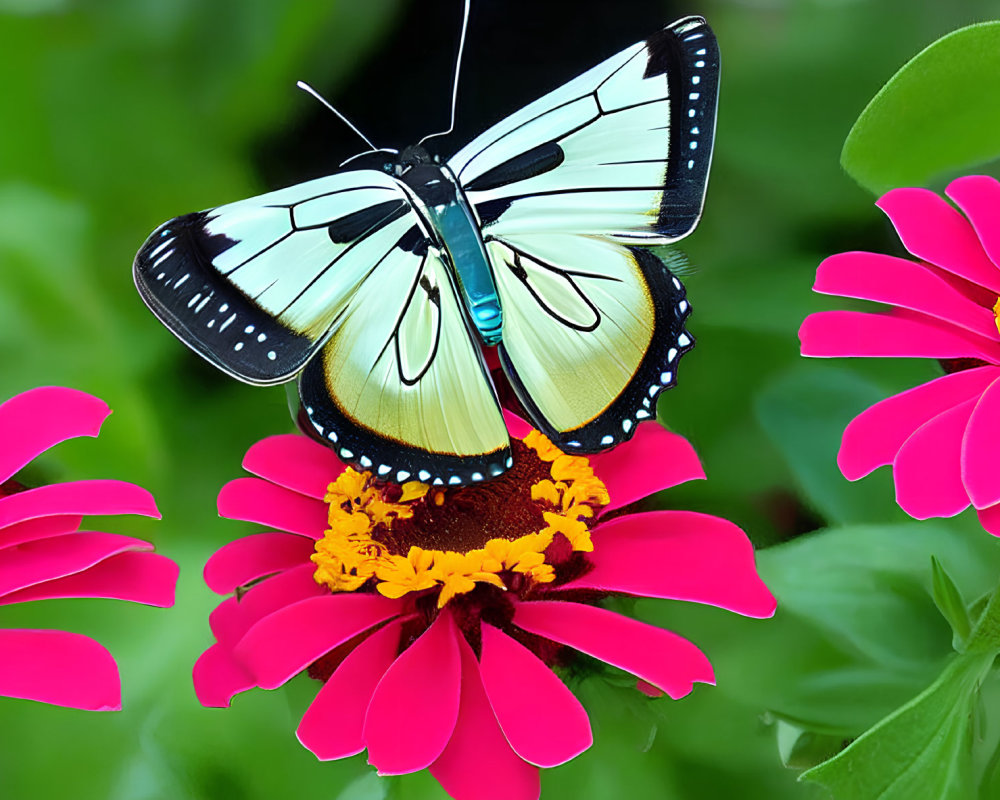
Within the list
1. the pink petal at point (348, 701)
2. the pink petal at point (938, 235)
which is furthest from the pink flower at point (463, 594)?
the pink petal at point (938, 235)

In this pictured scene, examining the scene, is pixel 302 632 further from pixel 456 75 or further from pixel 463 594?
pixel 456 75

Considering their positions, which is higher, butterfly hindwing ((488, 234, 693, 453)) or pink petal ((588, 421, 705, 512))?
butterfly hindwing ((488, 234, 693, 453))

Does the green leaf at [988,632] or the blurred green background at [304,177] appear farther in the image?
the blurred green background at [304,177]

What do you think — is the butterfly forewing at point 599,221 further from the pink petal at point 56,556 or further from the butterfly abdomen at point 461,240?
the pink petal at point 56,556

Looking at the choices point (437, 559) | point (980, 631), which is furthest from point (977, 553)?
point (437, 559)

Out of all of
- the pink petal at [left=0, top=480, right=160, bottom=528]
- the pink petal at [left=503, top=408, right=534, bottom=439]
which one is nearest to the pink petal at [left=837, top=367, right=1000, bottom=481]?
the pink petal at [left=503, top=408, right=534, bottom=439]

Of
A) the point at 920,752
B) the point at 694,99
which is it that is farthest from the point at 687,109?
the point at 920,752

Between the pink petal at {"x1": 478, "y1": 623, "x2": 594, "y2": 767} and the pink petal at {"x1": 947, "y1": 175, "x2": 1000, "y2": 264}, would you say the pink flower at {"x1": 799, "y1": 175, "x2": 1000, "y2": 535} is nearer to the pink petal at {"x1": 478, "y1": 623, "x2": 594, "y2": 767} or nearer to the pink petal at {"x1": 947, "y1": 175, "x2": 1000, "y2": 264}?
the pink petal at {"x1": 947, "y1": 175, "x2": 1000, "y2": 264}

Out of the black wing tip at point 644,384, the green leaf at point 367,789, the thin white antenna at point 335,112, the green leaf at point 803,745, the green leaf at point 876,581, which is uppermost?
the thin white antenna at point 335,112
